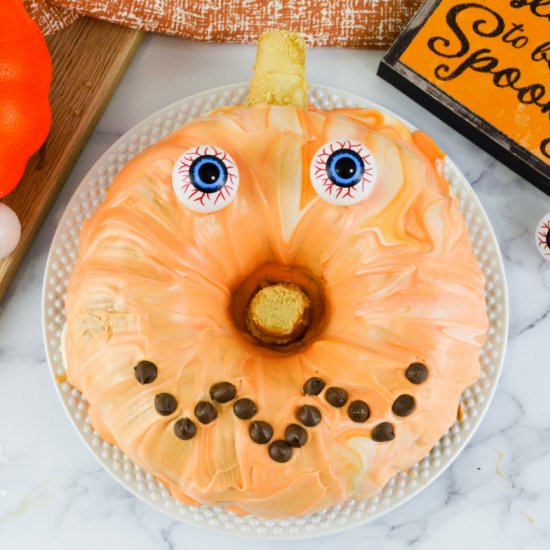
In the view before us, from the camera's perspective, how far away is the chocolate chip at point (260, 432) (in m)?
0.72

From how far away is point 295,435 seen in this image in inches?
28.4

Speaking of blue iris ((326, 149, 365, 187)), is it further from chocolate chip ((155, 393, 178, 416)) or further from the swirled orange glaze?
chocolate chip ((155, 393, 178, 416))

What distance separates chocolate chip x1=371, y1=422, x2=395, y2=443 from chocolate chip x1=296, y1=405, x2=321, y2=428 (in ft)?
0.21

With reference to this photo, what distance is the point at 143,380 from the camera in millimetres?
734

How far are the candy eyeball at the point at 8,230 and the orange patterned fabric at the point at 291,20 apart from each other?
1.06 feet

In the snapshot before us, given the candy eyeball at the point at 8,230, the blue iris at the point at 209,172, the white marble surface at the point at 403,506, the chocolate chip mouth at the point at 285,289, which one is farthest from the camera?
the white marble surface at the point at 403,506

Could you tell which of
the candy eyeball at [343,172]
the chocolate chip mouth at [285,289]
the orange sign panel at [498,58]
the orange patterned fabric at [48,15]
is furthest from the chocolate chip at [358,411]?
the orange patterned fabric at [48,15]

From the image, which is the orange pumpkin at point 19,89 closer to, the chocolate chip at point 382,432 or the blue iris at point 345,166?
the blue iris at point 345,166

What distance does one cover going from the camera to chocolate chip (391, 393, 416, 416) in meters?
0.74

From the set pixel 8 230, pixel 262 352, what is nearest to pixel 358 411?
pixel 262 352

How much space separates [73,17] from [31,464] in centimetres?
65

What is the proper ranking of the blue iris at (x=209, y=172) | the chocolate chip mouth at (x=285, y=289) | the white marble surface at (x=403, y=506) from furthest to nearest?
the white marble surface at (x=403, y=506) → the chocolate chip mouth at (x=285, y=289) → the blue iris at (x=209, y=172)

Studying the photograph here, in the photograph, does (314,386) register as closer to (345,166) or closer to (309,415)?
(309,415)

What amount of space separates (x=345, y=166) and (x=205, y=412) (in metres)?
0.29
